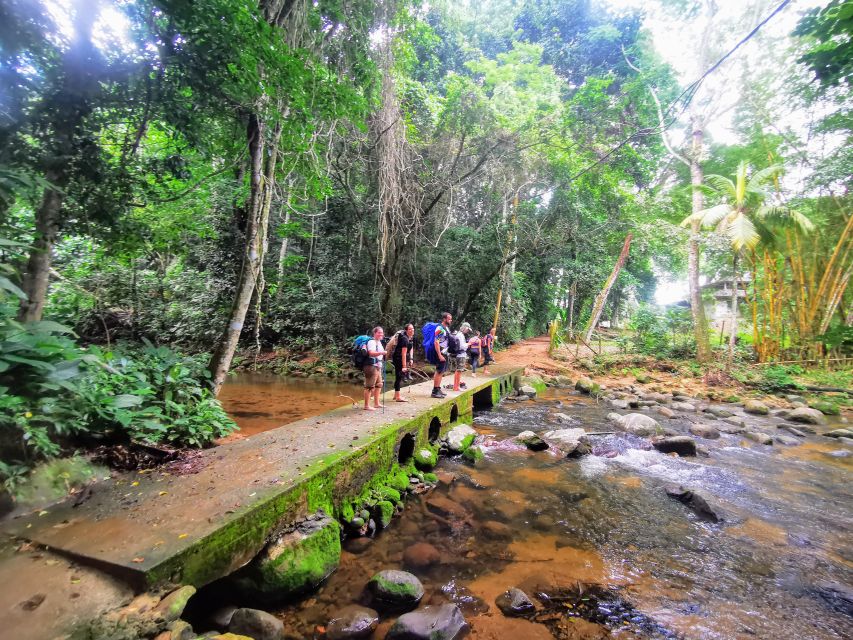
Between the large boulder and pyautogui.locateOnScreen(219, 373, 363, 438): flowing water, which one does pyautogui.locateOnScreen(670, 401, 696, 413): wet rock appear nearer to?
pyautogui.locateOnScreen(219, 373, 363, 438): flowing water

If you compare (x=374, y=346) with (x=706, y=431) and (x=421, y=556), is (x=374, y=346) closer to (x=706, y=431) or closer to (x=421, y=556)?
(x=421, y=556)

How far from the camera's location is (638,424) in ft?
29.2

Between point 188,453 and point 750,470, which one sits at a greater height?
point 188,453

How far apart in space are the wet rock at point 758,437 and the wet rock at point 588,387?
4506 millimetres

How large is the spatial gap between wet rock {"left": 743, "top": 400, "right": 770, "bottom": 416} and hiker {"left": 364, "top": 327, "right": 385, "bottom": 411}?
1062cm

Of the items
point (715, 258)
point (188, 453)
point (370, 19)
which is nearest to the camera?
point (188, 453)

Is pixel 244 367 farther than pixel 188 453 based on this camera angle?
Yes

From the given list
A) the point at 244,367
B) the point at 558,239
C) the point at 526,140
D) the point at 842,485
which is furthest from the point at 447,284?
the point at 842,485

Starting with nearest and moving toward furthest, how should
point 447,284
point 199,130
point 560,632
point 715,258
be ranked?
point 560,632 → point 199,130 → point 447,284 → point 715,258

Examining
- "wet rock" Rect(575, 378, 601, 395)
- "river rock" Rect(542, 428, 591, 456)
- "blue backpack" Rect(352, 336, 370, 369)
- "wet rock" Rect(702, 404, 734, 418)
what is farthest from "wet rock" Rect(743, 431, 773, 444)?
"blue backpack" Rect(352, 336, 370, 369)

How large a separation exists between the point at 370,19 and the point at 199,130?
4.34 metres

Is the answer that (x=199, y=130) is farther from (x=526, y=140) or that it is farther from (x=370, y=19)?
(x=526, y=140)

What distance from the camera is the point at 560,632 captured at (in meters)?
3.12

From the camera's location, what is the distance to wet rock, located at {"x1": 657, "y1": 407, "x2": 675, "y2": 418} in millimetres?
10547
